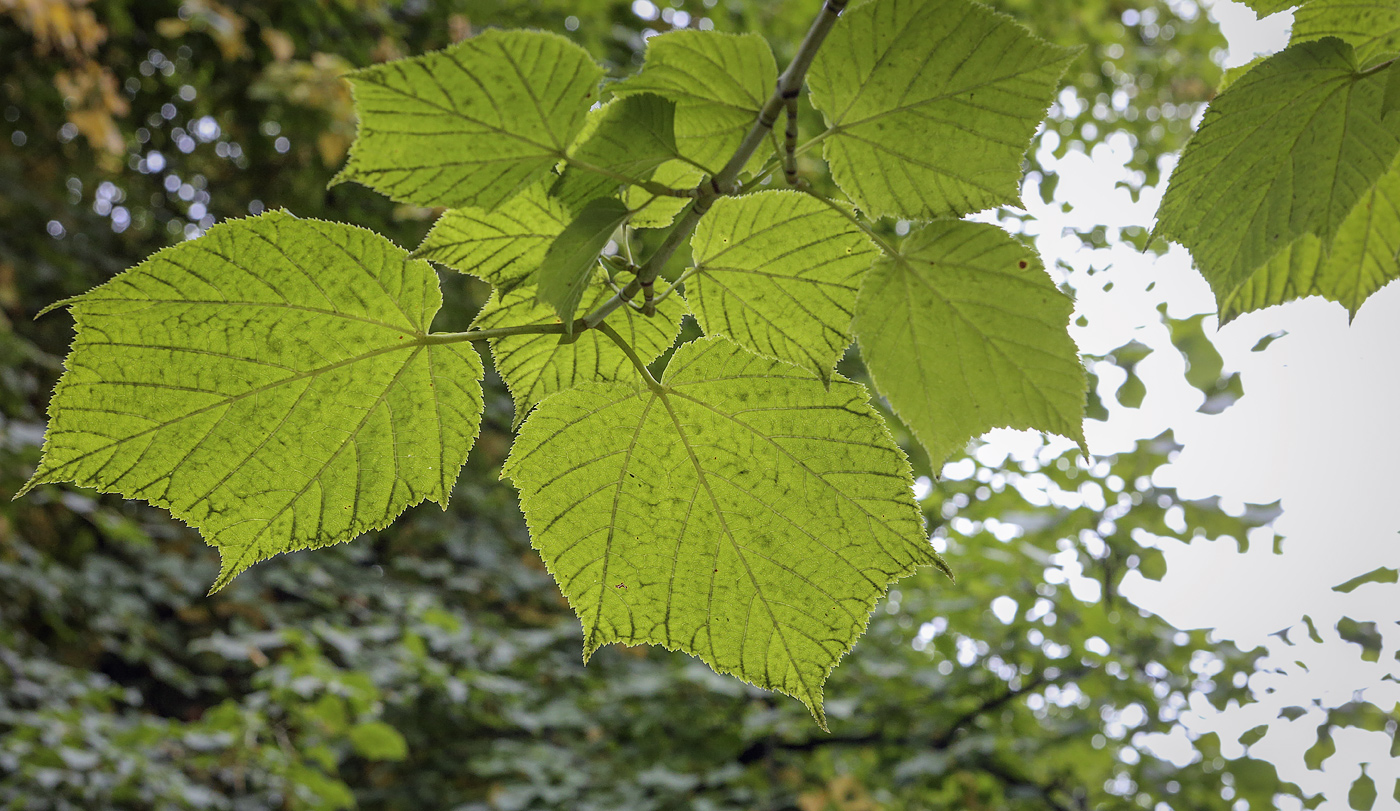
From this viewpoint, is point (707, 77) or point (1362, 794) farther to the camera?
point (1362, 794)

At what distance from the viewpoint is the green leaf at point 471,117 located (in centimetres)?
26

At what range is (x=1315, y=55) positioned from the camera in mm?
358

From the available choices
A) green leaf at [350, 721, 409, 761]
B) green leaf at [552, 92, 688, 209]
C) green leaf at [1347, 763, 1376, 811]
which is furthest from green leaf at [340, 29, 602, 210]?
green leaf at [350, 721, 409, 761]

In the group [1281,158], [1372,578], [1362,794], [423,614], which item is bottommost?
[423,614]

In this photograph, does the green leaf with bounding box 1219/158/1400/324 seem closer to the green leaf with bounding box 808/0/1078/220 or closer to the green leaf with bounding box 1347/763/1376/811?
the green leaf with bounding box 808/0/1078/220

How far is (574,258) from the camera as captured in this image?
11.2 inches

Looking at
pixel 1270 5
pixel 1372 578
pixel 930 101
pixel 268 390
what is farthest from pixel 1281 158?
pixel 1372 578

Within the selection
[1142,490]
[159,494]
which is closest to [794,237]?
[159,494]

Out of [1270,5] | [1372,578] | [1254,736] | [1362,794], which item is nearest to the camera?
[1270,5]

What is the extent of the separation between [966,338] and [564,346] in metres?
0.17

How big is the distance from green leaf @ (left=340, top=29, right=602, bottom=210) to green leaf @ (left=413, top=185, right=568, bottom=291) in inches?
1.5

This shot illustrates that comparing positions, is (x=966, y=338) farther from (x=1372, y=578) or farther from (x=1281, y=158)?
(x=1372, y=578)

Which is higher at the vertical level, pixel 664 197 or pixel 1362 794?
pixel 1362 794

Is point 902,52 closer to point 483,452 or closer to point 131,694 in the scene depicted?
point 131,694
